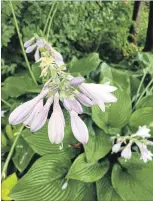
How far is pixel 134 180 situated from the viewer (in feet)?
4.11

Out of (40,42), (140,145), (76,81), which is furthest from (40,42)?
(76,81)

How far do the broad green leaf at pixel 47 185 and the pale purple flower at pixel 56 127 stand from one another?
0.79 metres

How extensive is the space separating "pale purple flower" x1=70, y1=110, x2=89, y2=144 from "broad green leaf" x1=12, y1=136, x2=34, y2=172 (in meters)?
0.88

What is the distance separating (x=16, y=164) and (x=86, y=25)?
0.80 m

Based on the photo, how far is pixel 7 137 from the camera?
1.50m

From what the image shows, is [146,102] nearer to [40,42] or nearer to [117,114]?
[117,114]

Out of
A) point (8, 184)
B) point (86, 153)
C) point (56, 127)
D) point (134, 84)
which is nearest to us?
point (56, 127)

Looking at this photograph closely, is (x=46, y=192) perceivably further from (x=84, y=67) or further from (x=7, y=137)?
(x=84, y=67)

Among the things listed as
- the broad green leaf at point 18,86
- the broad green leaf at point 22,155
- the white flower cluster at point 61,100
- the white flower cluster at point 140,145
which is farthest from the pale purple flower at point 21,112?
the broad green leaf at point 18,86

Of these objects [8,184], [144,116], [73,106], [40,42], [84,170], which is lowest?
[8,184]

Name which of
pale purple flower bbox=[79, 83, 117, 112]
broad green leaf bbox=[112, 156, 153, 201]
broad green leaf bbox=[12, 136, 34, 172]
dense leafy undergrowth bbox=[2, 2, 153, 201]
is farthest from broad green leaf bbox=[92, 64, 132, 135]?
pale purple flower bbox=[79, 83, 117, 112]

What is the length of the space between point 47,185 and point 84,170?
138 millimetres

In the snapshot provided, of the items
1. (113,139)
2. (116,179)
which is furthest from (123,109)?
(116,179)

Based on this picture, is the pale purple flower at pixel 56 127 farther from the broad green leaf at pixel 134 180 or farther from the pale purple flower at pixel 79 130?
the broad green leaf at pixel 134 180
